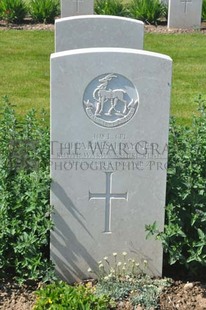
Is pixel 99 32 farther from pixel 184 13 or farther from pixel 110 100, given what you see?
pixel 184 13

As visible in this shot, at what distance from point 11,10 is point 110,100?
10.0 metres

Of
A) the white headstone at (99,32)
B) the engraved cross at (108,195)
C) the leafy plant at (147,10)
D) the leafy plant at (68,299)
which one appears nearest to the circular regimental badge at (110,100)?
the engraved cross at (108,195)

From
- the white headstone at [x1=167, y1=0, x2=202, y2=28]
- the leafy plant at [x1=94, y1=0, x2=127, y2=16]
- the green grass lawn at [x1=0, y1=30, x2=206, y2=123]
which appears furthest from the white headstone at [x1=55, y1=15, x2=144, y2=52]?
the leafy plant at [x1=94, y1=0, x2=127, y2=16]

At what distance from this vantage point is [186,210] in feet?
15.2

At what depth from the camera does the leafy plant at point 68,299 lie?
391 cm

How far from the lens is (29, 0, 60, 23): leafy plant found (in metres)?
13.7

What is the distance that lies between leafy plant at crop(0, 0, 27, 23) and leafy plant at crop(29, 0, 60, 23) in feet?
0.82

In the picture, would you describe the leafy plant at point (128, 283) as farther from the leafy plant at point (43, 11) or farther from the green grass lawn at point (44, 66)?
the leafy plant at point (43, 11)

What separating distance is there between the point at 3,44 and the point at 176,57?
3.14m

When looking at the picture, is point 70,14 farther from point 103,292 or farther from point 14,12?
point 103,292

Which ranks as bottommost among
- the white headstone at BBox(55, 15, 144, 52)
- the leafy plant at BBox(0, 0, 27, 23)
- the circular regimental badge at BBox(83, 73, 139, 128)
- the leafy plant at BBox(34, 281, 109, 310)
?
the leafy plant at BBox(34, 281, 109, 310)

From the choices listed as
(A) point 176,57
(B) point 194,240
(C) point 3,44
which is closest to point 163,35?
(A) point 176,57

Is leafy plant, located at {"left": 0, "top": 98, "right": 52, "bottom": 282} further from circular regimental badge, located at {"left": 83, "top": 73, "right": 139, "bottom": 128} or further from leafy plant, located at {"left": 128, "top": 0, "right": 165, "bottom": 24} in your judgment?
leafy plant, located at {"left": 128, "top": 0, "right": 165, "bottom": 24}

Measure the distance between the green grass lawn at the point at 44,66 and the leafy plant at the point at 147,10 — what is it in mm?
952
